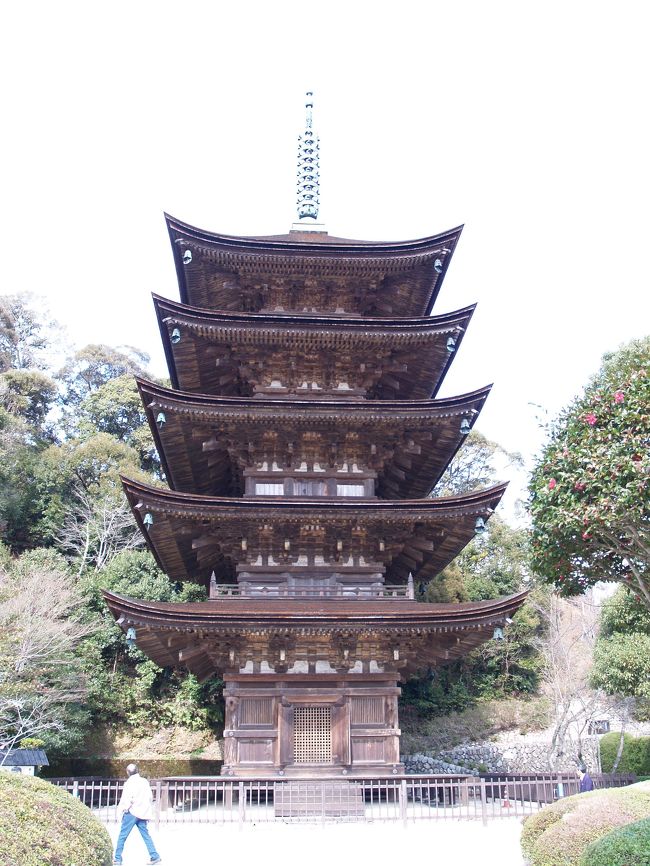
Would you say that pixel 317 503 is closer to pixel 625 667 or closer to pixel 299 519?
pixel 299 519

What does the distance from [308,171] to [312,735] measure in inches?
780

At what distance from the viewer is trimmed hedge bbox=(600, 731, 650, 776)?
30156 mm

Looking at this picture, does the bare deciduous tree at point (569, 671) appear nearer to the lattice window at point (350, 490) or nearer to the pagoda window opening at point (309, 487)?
the lattice window at point (350, 490)

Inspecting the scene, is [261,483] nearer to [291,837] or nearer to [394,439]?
[394,439]

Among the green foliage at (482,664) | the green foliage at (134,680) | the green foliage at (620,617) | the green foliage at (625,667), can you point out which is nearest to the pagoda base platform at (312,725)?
the green foliage at (625,667)

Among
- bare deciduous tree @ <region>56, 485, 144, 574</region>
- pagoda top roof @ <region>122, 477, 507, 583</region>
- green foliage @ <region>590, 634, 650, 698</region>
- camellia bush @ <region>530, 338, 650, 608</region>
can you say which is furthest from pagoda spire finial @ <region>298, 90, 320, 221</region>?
bare deciduous tree @ <region>56, 485, 144, 574</region>

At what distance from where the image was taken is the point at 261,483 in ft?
68.4

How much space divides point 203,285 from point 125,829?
15830 mm

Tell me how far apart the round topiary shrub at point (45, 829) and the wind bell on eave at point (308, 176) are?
2026cm

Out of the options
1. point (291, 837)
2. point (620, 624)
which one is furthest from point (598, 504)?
point (620, 624)

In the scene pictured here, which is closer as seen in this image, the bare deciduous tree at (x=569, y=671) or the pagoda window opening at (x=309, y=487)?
the pagoda window opening at (x=309, y=487)

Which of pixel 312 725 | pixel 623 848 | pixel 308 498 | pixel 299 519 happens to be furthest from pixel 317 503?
pixel 623 848

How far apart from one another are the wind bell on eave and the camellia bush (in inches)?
645

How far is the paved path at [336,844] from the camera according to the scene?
12234 mm
